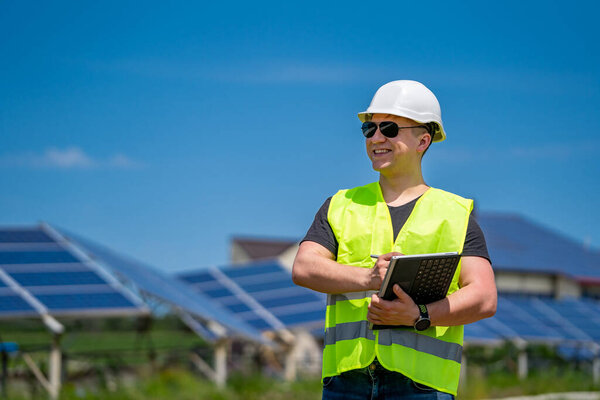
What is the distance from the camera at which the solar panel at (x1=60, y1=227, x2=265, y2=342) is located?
15059mm

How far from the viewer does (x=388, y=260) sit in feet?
11.2

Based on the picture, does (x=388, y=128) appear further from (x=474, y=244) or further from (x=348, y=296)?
(x=348, y=296)

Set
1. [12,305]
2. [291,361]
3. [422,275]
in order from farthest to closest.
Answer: [291,361]
[12,305]
[422,275]

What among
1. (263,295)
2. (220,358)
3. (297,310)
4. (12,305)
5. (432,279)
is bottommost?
(220,358)

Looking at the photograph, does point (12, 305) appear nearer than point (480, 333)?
Yes

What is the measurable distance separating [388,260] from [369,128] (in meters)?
0.62

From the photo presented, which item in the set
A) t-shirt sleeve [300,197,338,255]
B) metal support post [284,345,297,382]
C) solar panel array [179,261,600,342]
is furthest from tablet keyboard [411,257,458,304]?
metal support post [284,345,297,382]

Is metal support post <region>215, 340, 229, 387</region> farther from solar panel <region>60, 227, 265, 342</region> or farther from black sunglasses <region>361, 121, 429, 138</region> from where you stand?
black sunglasses <region>361, 121, 429, 138</region>

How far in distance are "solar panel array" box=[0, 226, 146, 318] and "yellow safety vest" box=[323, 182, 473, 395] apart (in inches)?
359

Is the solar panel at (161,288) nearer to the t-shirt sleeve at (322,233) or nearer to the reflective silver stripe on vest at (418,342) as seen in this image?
the t-shirt sleeve at (322,233)

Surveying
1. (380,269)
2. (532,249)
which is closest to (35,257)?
(380,269)

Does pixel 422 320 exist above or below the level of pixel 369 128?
below

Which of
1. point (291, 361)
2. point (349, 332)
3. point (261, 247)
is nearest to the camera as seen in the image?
point (349, 332)

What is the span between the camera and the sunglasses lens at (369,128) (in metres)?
3.73
